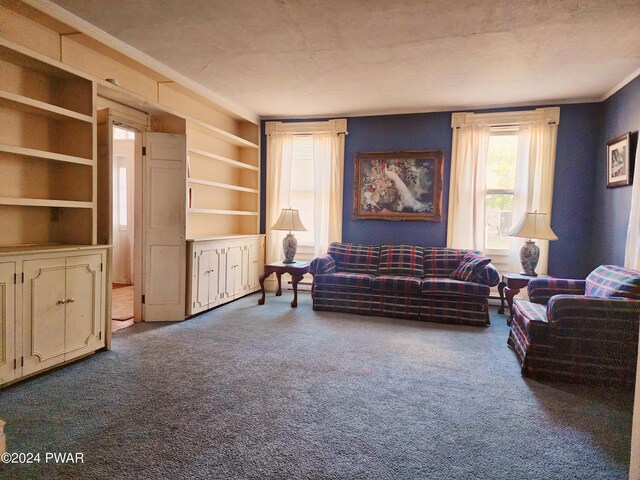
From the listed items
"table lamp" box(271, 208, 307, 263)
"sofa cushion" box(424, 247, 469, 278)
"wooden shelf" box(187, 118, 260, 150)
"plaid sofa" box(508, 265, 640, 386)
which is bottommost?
"plaid sofa" box(508, 265, 640, 386)

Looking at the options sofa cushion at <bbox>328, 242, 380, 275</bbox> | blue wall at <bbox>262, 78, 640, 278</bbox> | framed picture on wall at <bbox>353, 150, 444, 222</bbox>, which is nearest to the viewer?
blue wall at <bbox>262, 78, 640, 278</bbox>

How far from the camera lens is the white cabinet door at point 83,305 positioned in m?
2.83

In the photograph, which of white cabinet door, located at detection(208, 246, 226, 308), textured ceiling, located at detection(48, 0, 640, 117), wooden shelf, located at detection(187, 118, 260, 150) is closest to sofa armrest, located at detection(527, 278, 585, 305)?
textured ceiling, located at detection(48, 0, 640, 117)

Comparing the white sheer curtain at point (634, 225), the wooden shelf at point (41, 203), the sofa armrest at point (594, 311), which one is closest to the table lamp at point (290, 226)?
the wooden shelf at point (41, 203)

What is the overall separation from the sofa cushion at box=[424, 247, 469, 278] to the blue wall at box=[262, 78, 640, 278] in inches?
15.7

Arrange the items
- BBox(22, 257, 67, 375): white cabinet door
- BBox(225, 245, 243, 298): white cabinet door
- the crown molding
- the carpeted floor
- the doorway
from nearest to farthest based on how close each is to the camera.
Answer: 1. the carpeted floor
2. BBox(22, 257, 67, 375): white cabinet door
3. the crown molding
4. BBox(225, 245, 243, 298): white cabinet door
5. the doorway

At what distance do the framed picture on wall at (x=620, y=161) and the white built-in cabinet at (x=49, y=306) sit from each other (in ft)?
16.6

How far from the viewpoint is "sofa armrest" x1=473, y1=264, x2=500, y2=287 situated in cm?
426

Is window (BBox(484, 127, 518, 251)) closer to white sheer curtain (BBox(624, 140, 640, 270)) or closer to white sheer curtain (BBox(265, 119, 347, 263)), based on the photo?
white sheer curtain (BBox(624, 140, 640, 270))

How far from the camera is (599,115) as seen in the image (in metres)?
4.61

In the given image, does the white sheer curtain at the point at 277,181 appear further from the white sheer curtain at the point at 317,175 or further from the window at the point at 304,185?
the window at the point at 304,185

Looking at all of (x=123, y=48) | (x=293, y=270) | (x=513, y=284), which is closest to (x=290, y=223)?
(x=293, y=270)

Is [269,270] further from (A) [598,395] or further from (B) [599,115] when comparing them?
(B) [599,115]

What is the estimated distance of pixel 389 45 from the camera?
10.7 feet
